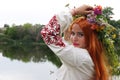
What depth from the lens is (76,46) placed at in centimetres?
223

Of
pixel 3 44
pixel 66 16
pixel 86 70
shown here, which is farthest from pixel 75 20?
pixel 3 44

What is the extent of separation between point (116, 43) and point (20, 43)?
58815 mm

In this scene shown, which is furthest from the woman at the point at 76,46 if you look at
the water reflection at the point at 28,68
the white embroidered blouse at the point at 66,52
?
the water reflection at the point at 28,68

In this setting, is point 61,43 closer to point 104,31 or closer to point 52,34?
point 52,34

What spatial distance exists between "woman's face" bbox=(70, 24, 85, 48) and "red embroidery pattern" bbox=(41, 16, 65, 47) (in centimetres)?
13

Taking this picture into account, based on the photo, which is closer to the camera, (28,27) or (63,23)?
(63,23)

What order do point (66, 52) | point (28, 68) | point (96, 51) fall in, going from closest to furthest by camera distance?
point (66, 52) → point (96, 51) → point (28, 68)

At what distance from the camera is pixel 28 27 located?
61375 mm

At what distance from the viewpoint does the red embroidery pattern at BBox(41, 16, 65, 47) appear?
6.88 ft

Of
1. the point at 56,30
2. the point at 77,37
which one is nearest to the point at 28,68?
the point at 77,37

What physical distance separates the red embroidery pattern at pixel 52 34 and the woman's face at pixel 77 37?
0.13 metres

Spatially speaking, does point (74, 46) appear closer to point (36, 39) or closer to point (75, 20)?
point (75, 20)

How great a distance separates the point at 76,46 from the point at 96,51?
11 cm

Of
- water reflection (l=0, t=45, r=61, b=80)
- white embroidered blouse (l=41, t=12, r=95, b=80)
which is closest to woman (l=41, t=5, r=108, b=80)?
white embroidered blouse (l=41, t=12, r=95, b=80)
